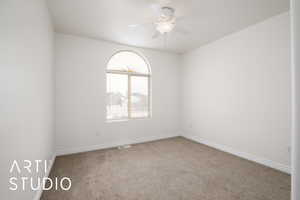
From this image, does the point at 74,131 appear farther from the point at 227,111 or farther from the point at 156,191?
the point at 227,111

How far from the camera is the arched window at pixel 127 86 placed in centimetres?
358

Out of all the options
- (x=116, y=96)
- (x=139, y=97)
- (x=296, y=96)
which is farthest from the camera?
(x=139, y=97)

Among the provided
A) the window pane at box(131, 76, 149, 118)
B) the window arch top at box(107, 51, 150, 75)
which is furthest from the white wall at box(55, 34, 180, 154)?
the window pane at box(131, 76, 149, 118)

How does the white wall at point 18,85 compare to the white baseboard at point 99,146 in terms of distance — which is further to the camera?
the white baseboard at point 99,146

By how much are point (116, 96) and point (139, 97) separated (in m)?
0.70

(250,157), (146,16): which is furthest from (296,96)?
(250,157)

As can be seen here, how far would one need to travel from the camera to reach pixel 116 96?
366 centimetres

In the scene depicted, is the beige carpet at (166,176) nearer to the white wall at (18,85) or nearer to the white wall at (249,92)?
the white wall at (249,92)

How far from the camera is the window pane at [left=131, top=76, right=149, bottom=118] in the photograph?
3.92 m

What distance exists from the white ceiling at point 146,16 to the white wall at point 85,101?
324mm

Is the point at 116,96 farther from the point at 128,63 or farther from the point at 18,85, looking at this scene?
the point at 18,85

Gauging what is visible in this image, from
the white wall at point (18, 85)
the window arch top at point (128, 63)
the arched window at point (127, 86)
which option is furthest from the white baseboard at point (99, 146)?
the window arch top at point (128, 63)

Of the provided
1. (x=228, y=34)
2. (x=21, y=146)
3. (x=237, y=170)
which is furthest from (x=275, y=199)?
(x=228, y=34)

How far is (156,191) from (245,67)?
9.26ft
